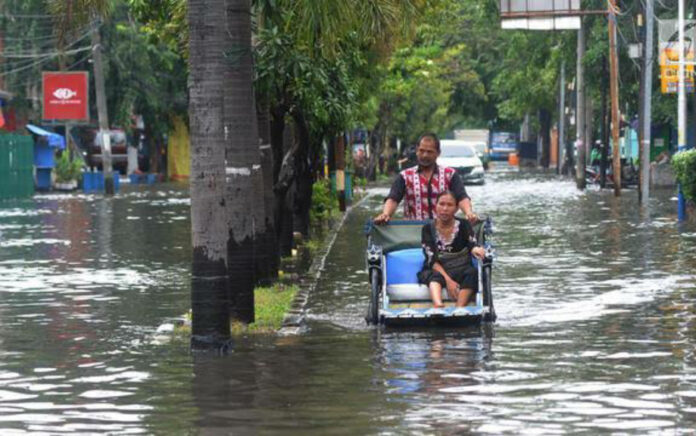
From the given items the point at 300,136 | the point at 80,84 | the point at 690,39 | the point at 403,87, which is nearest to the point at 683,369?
the point at 300,136

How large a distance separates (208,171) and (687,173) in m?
18.5

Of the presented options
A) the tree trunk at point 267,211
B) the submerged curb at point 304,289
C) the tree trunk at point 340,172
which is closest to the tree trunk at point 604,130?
the tree trunk at point 340,172

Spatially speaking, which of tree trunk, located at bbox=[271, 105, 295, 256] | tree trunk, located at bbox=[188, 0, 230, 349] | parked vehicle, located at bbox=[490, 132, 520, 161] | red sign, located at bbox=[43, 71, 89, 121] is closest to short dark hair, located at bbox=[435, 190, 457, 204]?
tree trunk, located at bbox=[188, 0, 230, 349]

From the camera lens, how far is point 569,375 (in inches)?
464

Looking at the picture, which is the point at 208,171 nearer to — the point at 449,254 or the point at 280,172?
the point at 449,254

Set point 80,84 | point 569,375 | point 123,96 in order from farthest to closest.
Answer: point 123,96
point 80,84
point 569,375

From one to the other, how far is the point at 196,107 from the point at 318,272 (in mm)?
8330

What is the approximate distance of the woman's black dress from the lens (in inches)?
582

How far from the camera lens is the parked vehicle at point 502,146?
12706 cm

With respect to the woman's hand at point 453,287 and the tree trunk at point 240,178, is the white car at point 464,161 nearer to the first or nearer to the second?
the tree trunk at point 240,178

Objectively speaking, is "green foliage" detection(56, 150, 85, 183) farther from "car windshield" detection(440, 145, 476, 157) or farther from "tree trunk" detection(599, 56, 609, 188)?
"tree trunk" detection(599, 56, 609, 188)

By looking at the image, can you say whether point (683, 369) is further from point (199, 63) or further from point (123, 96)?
point (123, 96)

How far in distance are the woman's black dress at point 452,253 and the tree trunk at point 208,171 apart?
7.91 feet

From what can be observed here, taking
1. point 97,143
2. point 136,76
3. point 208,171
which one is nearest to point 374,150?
point 136,76
